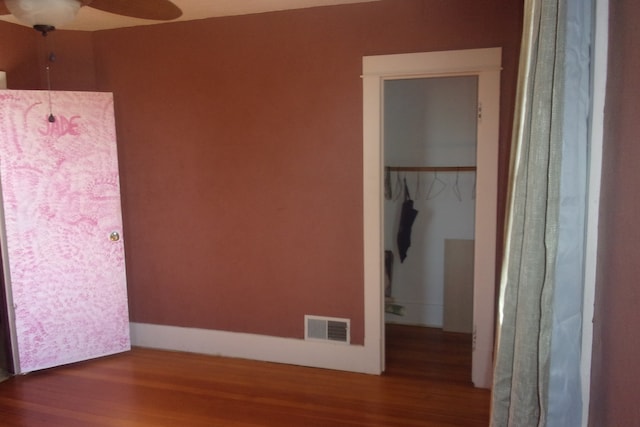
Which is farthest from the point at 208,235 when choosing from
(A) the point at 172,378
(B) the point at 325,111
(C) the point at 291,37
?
(C) the point at 291,37

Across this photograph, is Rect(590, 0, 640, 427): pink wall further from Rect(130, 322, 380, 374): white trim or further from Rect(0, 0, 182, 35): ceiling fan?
Rect(0, 0, 182, 35): ceiling fan

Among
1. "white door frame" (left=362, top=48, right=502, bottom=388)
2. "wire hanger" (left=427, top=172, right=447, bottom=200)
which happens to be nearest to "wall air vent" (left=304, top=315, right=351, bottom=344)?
"white door frame" (left=362, top=48, right=502, bottom=388)

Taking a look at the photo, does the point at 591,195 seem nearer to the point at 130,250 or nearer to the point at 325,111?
the point at 325,111

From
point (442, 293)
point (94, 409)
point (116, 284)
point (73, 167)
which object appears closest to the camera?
point (94, 409)

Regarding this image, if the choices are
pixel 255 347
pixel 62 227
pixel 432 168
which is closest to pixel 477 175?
pixel 432 168

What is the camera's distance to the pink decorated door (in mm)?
3059

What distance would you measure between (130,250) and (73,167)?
75 cm

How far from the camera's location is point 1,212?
3041 millimetres

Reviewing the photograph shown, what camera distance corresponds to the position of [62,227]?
10.6 feet

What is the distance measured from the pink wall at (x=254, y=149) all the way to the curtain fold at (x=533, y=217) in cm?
146

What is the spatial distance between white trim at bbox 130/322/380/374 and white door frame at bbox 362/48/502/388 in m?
0.21

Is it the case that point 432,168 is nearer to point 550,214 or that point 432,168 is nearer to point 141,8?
point 141,8

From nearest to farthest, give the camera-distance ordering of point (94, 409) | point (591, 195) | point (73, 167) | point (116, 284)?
point (591, 195) < point (94, 409) < point (73, 167) < point (116, 284)

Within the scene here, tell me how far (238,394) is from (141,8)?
7.83ft
